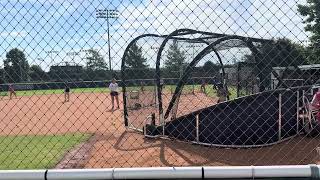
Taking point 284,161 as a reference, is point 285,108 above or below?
above

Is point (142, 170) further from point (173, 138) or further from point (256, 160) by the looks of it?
point (173, 138)

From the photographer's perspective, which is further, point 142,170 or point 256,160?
point 256,160

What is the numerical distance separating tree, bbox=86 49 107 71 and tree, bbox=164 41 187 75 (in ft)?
8.16

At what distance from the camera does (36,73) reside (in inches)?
176

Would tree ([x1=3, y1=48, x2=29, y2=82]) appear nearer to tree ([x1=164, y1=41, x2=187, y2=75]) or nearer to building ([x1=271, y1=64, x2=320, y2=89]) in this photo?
tree ([x1=164, y1=41, x2=187, y2=75])

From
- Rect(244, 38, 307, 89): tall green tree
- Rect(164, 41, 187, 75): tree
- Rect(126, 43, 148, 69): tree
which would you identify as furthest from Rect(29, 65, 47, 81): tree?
Rect(164, 41, 187, 75): tree

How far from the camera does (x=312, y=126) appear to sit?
951 cm

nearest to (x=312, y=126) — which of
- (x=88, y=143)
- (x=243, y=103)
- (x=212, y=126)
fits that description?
(x=243, y=103)

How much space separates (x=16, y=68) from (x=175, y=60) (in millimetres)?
3472

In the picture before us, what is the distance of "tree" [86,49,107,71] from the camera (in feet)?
13.3

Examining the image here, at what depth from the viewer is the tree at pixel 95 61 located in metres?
4.04

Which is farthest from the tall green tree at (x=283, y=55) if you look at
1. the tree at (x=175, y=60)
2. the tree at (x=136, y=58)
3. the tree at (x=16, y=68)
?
the tree at (x=16, y=68)

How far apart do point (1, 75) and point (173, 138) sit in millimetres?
6929

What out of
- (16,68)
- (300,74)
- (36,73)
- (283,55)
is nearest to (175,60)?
(283,55)
